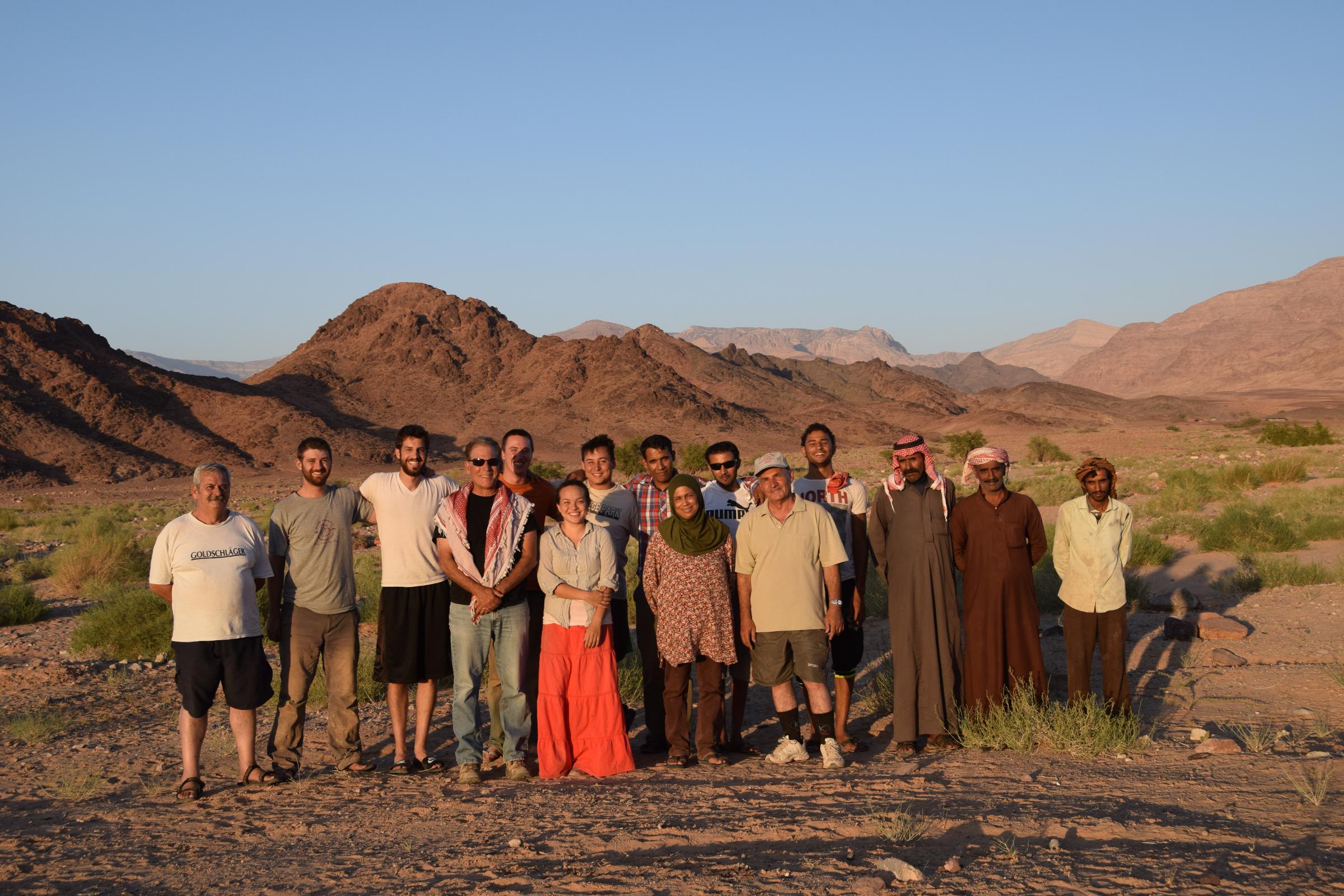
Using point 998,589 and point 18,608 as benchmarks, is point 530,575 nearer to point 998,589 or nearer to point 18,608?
point 998,589

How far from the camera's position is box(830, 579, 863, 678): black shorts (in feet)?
21.7

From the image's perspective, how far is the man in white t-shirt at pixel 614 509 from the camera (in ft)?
20.9

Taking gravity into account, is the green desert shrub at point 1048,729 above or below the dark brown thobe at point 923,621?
below

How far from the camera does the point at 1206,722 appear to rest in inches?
267

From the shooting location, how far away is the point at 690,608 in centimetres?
621

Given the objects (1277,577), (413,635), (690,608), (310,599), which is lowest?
(1277,577)

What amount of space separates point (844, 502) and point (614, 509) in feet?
4.89

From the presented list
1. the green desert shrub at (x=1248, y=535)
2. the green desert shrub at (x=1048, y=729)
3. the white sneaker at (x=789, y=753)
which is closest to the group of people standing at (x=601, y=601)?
the white sneaker at (x=789, y=753)

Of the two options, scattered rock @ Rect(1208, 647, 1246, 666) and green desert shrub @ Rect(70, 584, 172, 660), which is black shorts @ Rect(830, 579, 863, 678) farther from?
green desert shrub @ Rect(70, 584, 172, 660)

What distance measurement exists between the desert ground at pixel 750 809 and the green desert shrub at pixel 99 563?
18.1 ft

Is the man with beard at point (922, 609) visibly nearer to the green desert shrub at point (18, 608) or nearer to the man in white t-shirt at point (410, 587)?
the man in white t-shirt at point (410, 587)

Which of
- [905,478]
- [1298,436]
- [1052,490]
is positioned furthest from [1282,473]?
[905,478]

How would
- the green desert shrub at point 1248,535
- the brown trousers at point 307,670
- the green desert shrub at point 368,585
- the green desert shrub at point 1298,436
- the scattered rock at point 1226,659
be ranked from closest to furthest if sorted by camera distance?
the brown trousers at point 307,670 → the scattered rock at point 1226,659 → the green desert shrub at point 368,585 → the green desert shrub at point 1248,535 → the green desert shrub at point 1298,436

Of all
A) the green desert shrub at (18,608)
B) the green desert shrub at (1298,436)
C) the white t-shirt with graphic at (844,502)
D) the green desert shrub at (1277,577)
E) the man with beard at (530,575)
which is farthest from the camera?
the green desert shrub at (1298,436)
